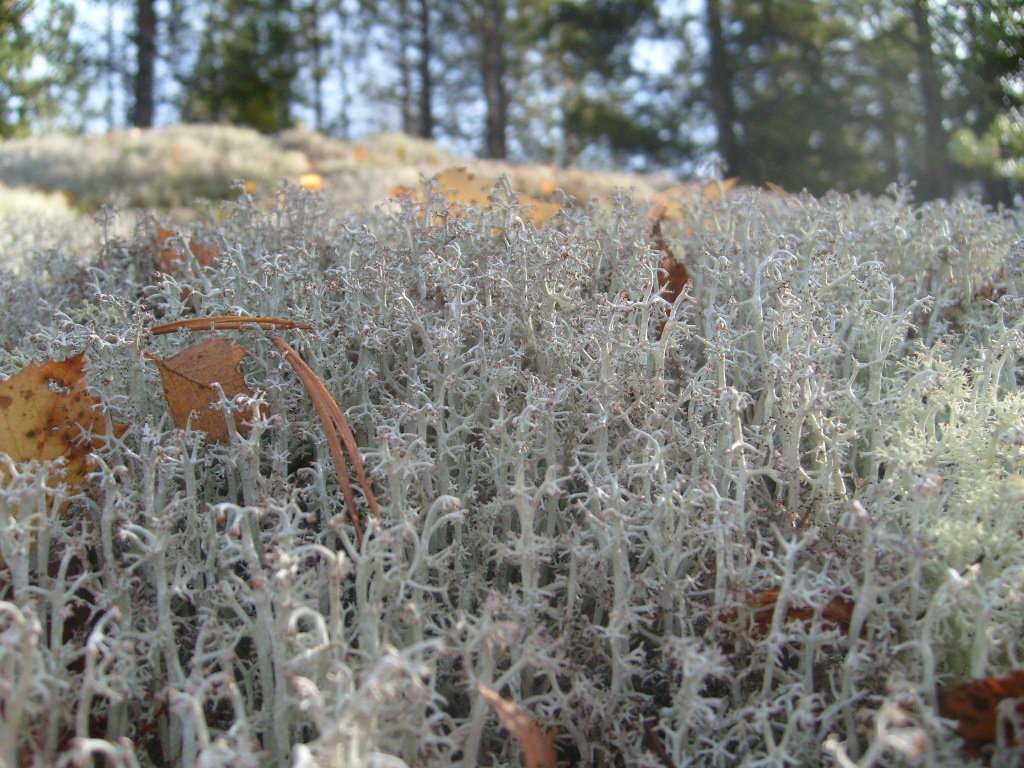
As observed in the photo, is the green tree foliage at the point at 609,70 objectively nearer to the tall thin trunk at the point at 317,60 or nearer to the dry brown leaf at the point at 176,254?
the tall thin trunk at the point at 317,60

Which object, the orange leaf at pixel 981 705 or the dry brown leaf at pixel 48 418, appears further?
the dry brown leaf at pixel 48 418

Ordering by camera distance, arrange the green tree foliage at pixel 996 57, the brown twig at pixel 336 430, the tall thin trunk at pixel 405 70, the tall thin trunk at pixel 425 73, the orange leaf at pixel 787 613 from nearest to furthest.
→ the orange leaf at pixel 787 613, the brown twig at pixel 336 430, the green tree foliage at pixel 996 57, the tall thin trunk at pixel 425 73, the tall thin trunk at pixel 405 70

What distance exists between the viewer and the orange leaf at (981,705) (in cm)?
96

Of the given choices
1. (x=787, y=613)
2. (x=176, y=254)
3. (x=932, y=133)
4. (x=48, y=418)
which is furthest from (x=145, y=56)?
(x=787, y=613)

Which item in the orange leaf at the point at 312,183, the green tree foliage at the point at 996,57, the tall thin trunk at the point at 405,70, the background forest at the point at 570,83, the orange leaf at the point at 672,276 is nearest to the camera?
the orange leaf at the point at 672,276

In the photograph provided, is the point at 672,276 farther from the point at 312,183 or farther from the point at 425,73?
the point at 425,73

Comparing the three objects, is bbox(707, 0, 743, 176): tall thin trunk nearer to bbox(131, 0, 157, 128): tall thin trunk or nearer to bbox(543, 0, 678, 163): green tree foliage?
bbox(543, 0, 678, 163): green tree foliage

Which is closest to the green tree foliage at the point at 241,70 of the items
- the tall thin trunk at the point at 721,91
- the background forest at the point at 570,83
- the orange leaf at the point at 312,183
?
the background forest at the point at 570,83

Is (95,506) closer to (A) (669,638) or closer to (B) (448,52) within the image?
(A) (669,638)

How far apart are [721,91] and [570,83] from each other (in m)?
8.51

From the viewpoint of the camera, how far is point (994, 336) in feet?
5.62

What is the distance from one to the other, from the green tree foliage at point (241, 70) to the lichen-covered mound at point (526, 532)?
20.1 m

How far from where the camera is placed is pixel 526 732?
3.35 feet

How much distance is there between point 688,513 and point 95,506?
899 millimetres
